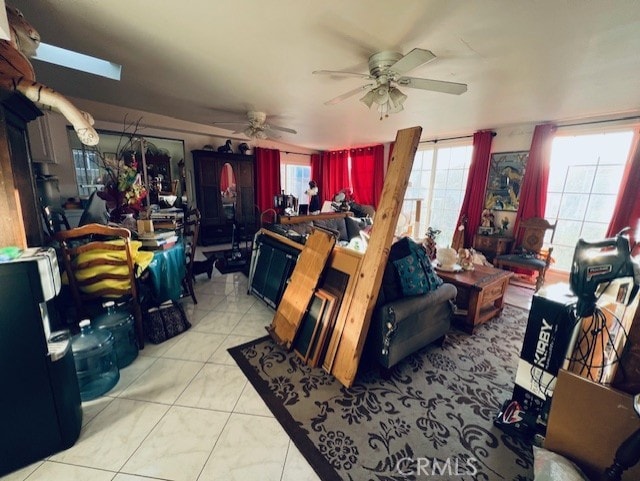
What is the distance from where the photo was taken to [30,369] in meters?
1.13

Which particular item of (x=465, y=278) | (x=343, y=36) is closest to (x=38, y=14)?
(x=343, y=36)

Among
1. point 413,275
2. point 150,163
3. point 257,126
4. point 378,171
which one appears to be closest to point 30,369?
point 413,275

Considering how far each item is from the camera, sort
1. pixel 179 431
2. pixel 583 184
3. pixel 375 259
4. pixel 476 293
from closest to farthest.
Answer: pixel 179 431 → pixel 375 259 → pixel 476 293 → pixel 583 184

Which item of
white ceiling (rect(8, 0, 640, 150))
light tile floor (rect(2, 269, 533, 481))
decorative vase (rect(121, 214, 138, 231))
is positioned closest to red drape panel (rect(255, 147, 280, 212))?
white ceiling (rect(8, 0, 640, 150))

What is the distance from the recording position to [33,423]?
1159 millimetres

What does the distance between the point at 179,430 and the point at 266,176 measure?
522 centimetres

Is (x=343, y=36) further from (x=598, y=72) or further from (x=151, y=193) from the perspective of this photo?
(x=151, y=193)

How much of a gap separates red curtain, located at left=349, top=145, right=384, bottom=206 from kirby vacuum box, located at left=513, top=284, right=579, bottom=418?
14.3ft

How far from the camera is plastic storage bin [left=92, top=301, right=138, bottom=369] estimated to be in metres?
1.75

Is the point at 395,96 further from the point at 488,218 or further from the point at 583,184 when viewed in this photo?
the point at 583,184

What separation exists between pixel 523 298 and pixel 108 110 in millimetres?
6753

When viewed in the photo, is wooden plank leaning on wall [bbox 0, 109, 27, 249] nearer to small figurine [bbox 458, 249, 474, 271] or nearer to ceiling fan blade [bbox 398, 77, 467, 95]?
ceiling fan blade [bbox 398, 77, 467, 95]

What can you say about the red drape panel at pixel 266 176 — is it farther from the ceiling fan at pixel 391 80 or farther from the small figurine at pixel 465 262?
the small figurine at pixel 465 262

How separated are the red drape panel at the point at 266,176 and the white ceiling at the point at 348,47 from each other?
8.65ft
